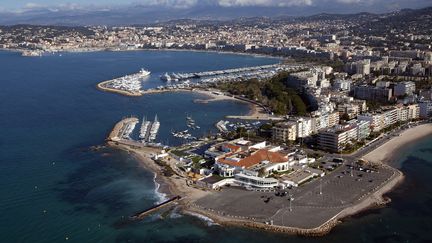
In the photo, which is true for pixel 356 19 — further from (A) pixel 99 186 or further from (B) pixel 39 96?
(A) pixel 99 186

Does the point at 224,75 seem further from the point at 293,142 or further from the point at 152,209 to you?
the point at 152,209

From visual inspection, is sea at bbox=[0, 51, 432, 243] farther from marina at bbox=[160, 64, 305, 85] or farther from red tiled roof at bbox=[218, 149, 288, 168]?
marina at bbox=[160, 64, 305, 85]

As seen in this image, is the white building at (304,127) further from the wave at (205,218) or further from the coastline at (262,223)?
the wave at (205,218)

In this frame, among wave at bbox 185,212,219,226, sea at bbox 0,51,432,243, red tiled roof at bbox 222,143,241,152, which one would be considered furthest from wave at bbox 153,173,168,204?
red tiled roof at bbox 222,143,241,152

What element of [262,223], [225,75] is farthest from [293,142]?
→ [225,75]

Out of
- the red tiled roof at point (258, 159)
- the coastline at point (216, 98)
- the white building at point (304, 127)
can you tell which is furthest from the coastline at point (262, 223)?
the coastline at point (216, 98)

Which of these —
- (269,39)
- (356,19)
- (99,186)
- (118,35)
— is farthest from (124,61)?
(356,19)
